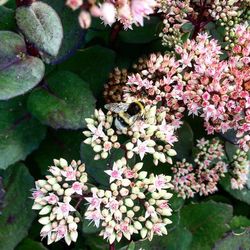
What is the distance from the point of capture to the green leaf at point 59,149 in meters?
1.89

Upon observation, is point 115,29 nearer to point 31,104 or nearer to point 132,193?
point 31,104

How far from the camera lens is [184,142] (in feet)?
6.13

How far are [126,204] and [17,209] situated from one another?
1.50 ft

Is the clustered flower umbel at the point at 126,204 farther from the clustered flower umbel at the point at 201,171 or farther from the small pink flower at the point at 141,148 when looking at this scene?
the clustered flower umbel at the point at 201,171

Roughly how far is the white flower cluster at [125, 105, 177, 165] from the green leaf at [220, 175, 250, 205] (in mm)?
494

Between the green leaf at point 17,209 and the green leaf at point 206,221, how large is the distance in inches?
22.0

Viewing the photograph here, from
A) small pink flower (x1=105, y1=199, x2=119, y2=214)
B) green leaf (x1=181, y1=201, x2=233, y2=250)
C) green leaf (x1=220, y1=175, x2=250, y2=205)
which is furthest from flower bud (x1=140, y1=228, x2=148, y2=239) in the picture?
green leaf (x1=220, y1=175, x2=250, y2=205)

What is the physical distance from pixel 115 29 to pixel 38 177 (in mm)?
607

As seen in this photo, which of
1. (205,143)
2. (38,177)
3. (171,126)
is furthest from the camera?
(38,177)

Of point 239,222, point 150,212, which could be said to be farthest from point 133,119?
point 239,222

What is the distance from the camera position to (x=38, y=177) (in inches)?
79.2

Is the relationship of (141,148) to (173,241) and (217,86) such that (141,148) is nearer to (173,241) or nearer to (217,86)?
(217,86)

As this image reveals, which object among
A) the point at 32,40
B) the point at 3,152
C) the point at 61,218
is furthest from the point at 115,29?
the point at 61,218

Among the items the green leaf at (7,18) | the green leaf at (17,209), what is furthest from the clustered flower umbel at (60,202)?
the green leaf at (7,18)
